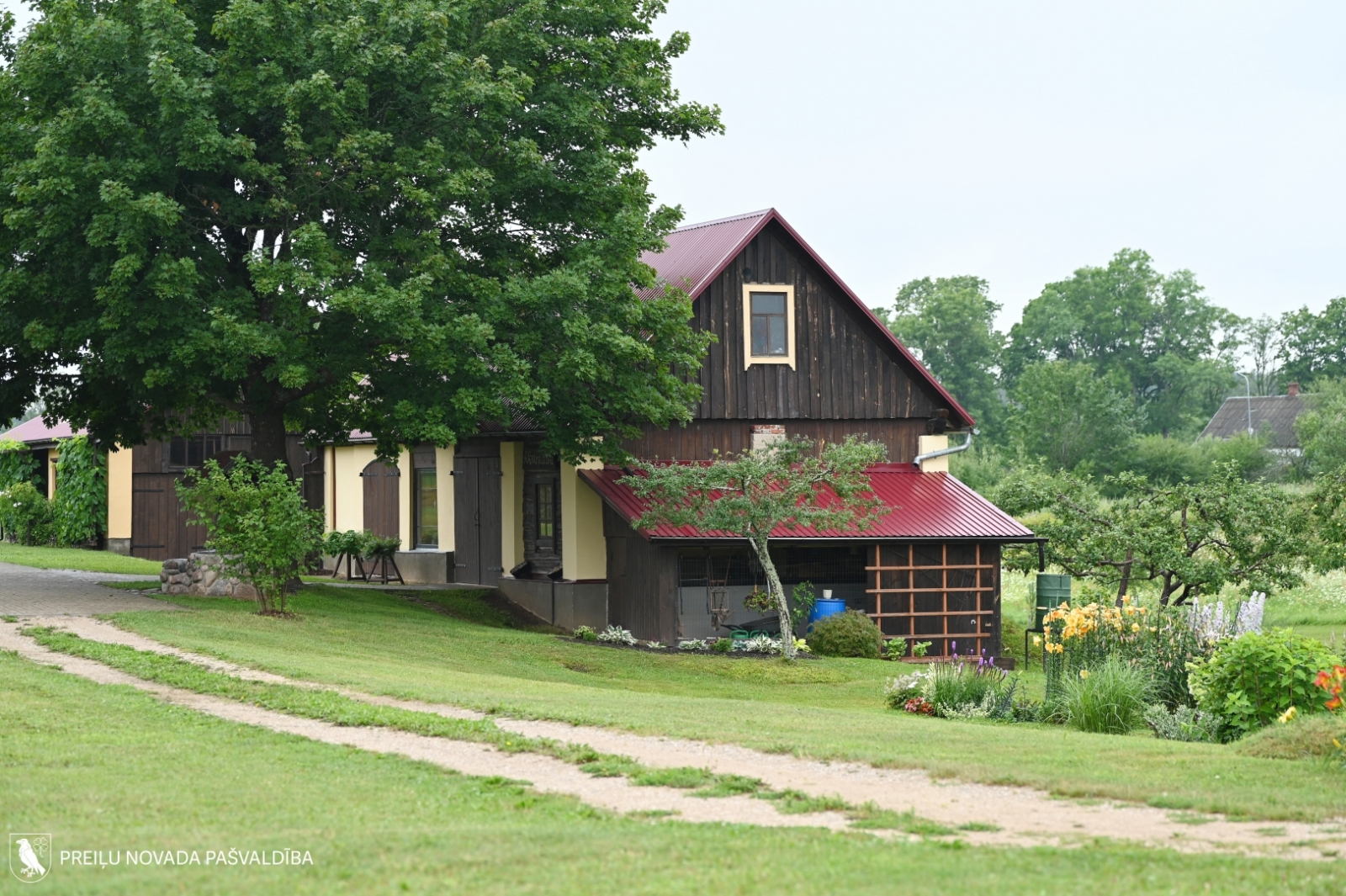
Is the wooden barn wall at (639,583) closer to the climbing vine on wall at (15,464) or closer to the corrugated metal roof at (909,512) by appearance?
the corrugated metal roof at (909,512)

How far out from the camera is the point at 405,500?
109 ft

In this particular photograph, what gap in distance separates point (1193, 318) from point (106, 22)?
7771 cm

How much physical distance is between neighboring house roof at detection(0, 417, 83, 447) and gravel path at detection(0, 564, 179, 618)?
35.2 ft

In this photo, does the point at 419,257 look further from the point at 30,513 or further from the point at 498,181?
the point at 30,513

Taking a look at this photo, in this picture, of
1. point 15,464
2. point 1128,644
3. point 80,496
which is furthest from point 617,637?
point 15,464

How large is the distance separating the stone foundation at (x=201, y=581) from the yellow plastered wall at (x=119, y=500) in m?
14.0

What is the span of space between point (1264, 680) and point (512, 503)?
18408mm

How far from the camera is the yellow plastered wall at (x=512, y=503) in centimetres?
2923

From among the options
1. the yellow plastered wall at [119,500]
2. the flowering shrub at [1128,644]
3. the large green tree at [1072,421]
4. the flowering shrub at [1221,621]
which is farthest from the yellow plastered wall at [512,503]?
the large green tree at [1072,421]

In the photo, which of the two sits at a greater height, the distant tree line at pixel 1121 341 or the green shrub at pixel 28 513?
the distant tree line at pixel 1121 341

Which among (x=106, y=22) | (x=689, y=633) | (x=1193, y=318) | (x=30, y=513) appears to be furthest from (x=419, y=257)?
(x=1193, y=318)

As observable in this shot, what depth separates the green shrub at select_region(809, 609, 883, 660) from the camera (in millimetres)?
23594

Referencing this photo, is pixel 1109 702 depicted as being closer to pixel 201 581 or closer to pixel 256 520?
pixel 256 520

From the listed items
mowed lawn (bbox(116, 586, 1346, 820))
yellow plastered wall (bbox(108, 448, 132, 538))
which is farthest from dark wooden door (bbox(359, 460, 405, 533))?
yellow plastered wall (bbox(108, 448, 132, 538))
